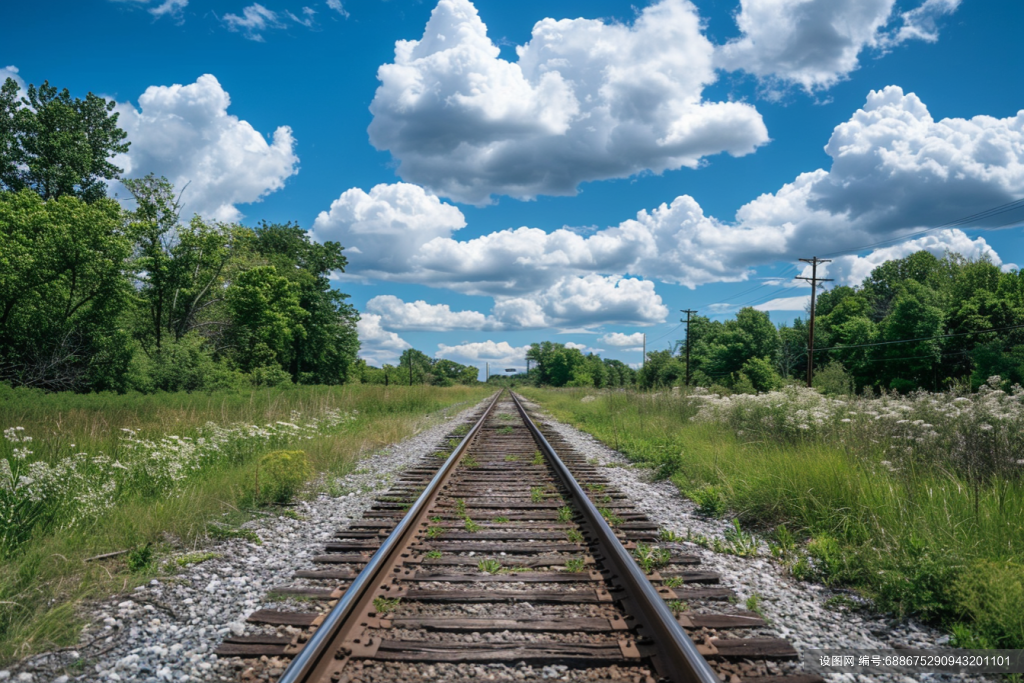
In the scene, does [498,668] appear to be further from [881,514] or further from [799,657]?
[881,514]

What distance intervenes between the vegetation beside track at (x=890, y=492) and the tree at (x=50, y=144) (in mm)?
38487

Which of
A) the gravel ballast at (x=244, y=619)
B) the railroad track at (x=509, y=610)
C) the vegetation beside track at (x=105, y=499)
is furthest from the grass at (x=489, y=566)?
the vegetation beside track at (x=105, y=499)

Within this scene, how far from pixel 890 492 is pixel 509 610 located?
377cm

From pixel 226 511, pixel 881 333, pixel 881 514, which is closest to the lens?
pixel 881 514

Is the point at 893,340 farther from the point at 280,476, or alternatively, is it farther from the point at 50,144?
the point at 50,144

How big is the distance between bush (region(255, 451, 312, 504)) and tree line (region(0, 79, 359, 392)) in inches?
902

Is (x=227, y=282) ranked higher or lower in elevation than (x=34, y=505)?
higher

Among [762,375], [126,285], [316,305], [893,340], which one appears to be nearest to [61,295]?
[126,285]

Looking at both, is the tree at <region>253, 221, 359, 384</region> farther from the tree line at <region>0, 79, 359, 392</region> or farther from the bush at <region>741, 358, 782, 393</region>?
the bush at <region>741, 358, 782, 393</region>

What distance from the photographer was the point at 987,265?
5497cm

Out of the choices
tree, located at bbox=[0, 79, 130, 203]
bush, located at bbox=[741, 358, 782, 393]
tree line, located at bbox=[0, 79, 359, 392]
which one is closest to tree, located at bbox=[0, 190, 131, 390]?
tree line, located at bbox=[0, 79, 359, 392]

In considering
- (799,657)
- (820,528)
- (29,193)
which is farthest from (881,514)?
(29,193)

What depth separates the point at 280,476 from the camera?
6926mm

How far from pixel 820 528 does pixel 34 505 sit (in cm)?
713
